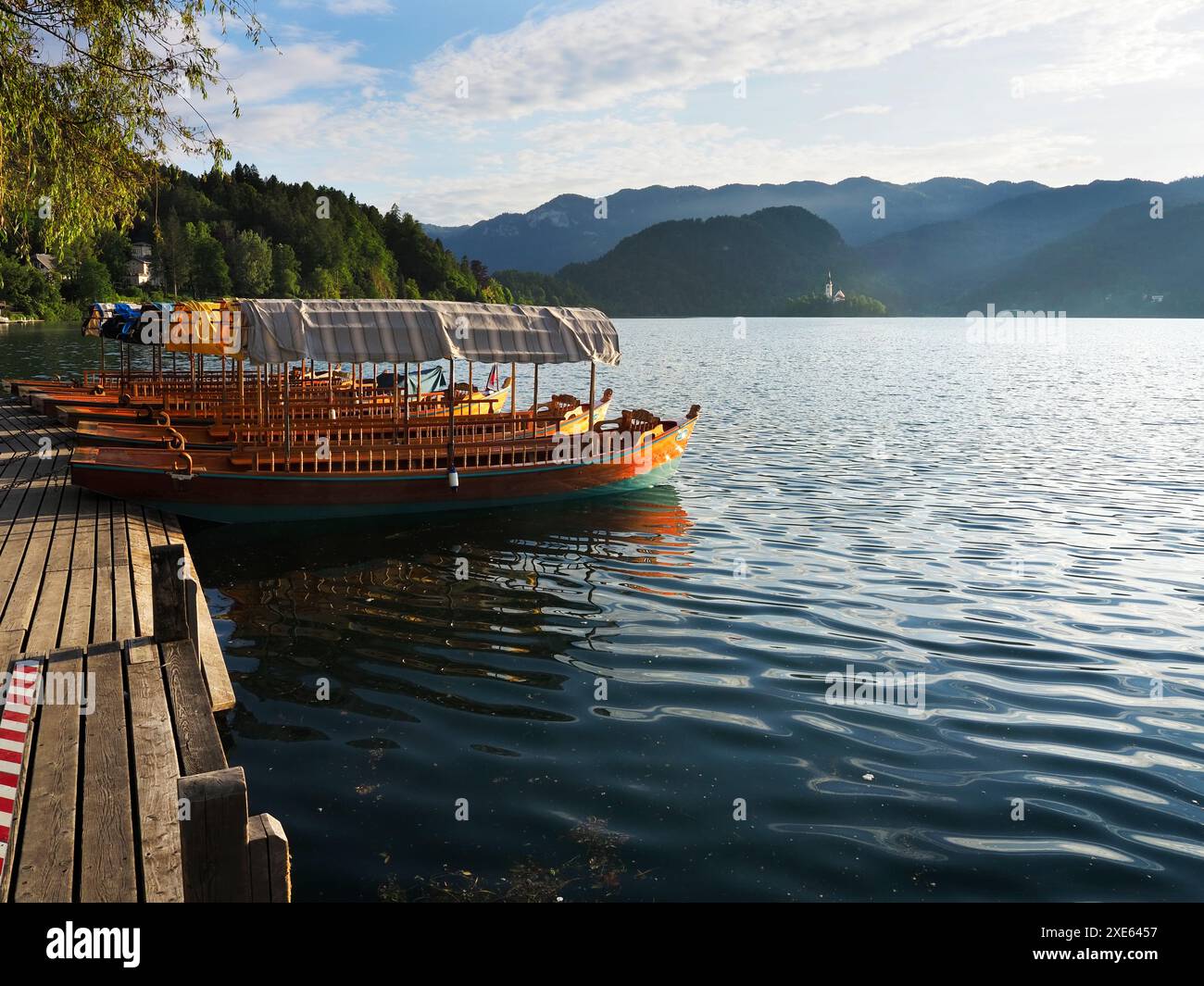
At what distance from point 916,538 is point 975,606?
4131 millimetres

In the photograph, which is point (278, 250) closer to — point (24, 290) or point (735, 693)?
point (24, 290)

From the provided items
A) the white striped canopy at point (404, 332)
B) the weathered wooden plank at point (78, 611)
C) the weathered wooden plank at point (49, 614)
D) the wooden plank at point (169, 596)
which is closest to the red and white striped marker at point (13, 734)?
the weathered wooden plank at point (49, 614)

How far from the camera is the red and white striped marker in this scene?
225 inches

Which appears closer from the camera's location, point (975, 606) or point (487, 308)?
point (975, 606)

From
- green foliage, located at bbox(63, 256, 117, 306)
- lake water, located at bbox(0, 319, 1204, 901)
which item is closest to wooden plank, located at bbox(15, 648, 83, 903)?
lake water, located at bbox(0, 319, 1204, 901)

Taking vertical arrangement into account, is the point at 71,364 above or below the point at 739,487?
above

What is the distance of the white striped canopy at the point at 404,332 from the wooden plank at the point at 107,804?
10617mm

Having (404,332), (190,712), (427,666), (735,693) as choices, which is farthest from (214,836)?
(404,332)

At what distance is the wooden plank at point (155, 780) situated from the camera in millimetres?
5215

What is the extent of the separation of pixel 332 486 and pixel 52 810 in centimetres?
1254

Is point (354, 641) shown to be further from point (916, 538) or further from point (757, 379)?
point (757, 379)
